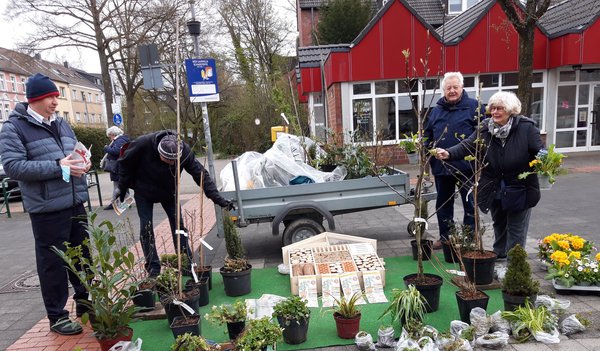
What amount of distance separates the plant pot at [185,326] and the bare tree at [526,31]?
920cm

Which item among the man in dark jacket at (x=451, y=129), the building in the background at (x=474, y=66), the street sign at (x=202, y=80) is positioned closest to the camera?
the man in dark jacket at (x=451, y=129)

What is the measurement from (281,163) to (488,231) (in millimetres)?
3119

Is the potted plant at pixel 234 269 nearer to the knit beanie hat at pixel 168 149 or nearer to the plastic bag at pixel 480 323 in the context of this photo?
the knit beanie hat at pixel 168 149

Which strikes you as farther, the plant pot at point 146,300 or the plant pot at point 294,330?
the plant pot at point 146,300

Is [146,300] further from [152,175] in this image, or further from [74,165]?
[74,165]

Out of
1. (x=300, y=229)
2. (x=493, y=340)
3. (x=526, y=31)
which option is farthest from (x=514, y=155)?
(x=526, y=31)

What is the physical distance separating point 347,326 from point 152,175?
233 cm

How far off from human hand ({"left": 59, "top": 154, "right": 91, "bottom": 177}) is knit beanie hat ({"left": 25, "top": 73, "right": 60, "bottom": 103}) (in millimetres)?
503

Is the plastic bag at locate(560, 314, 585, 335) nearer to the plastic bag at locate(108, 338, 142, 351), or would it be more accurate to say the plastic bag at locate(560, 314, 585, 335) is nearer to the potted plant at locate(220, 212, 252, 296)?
the potted plant at locate(220, 212, 252, 296)

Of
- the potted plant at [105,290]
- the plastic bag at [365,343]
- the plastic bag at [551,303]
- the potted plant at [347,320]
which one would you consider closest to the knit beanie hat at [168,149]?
the potted plant at [105,290]

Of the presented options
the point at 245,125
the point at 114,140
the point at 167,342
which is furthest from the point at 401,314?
the point at 245,125

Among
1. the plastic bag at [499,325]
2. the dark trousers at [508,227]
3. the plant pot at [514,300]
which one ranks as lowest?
the plastic bag at [499,325]

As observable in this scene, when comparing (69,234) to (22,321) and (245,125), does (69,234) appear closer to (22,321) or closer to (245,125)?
(22,321)

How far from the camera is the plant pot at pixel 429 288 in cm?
318
